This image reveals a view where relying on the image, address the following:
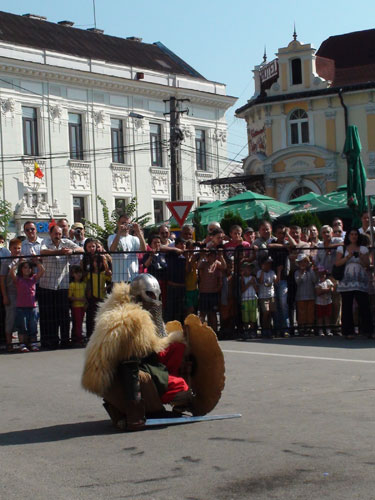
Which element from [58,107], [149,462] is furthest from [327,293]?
[58,107]

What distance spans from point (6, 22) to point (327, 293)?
1446 inches

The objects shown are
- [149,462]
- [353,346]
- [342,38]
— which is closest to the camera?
[149,462]

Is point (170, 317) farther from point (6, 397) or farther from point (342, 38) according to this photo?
point (342, 38)

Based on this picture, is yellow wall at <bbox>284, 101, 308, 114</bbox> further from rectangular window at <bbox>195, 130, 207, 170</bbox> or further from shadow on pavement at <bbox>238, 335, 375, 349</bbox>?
shadow on pavement at <bbox>238, 335, 375, 349</bbox>

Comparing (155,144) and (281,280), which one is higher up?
(155,144)

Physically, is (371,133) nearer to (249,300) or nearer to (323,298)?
(323,298)

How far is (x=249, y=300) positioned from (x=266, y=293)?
12.4 inches

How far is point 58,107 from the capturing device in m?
48.6

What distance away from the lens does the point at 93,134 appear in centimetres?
5062

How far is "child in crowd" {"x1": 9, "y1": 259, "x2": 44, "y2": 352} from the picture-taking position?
15.3 m

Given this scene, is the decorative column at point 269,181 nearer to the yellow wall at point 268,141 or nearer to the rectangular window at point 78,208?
the yellow wall at point 268,141

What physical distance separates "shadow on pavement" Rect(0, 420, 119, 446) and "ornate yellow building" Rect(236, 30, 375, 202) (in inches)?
1808

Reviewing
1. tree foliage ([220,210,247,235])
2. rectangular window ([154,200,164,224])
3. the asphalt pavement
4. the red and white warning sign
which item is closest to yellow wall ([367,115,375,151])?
rectangular window ([154,200,164,224])

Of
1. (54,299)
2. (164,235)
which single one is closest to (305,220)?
(164,235)
